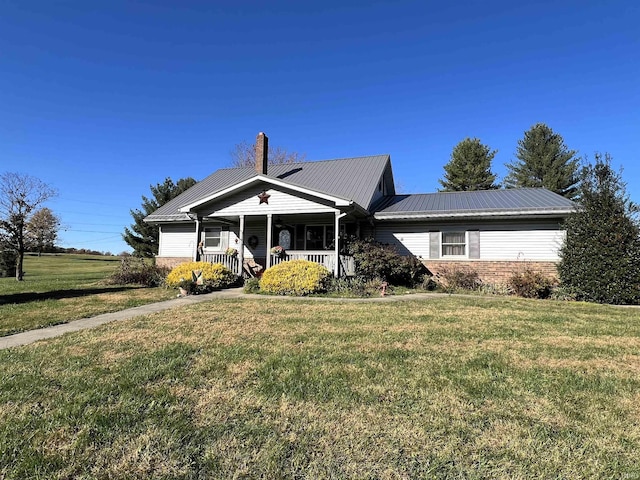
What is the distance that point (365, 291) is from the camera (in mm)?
11805

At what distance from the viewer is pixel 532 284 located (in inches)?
487

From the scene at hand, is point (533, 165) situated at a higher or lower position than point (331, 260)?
higher

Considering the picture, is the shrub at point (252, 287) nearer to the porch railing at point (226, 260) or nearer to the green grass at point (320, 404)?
the porch railing at point (226, 260)

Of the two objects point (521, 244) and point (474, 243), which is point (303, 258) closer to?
point (474, 243)

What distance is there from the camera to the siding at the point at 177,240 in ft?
60.4

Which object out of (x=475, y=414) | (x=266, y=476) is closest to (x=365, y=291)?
(x=475, y=414)

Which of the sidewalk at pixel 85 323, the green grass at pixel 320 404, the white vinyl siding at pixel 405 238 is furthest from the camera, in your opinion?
the white vinyl siding at pixel 405 238

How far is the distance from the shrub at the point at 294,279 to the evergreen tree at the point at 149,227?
18.0 meters

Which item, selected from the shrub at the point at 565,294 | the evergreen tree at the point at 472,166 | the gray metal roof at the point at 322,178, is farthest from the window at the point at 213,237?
the evergreen tree at the point at 472,166

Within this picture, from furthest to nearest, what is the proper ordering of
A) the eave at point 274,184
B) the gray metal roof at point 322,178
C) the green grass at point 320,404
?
the gray metal roof at point 322,178, the eave at point 274,184, the green grass at point 320,404

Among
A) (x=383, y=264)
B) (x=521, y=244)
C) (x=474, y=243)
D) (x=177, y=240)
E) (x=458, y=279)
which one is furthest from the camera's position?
(x=177, y=240)

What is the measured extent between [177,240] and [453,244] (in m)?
13.6

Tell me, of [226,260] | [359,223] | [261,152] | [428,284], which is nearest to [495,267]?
[428,284]

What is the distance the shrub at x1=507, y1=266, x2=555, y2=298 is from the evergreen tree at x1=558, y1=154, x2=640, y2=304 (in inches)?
22.9
